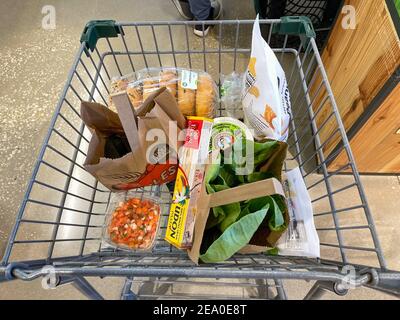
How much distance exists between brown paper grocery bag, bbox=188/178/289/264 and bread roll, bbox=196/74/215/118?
0.23 meters

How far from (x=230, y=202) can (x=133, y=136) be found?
23 cm

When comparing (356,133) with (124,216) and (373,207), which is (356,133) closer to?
(373,207)

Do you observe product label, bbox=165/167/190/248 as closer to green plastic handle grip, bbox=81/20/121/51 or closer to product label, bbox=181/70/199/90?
Answer: product label, bbox=181/70/199/90

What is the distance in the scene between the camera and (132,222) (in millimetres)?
744

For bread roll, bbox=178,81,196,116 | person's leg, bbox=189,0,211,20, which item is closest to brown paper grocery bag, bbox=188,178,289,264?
bread roll, bbox=178,81,196,116

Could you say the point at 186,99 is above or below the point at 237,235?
above

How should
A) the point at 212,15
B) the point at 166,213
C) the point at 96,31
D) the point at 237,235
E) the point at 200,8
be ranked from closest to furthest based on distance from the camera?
the point at 237,235
the point at 96,31
the point at 166,213
the point at 200,8
the point at 212,15

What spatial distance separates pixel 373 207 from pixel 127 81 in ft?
3.44

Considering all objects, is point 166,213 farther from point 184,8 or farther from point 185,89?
point 184,8

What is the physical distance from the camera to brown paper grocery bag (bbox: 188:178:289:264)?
1.73 feet

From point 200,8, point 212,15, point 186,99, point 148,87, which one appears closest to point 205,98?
point 186,99

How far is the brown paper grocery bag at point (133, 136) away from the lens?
1.98 ft

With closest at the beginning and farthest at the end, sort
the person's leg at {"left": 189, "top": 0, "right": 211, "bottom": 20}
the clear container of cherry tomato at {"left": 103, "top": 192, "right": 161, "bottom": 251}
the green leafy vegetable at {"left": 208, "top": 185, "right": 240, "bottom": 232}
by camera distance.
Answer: the green leafy vegetable at {"left": 208, "top": 185, "right": 240, "bottom": 232}, the clear container of cherry tomato at {"left": 103, "top": 192, "right": 161, "bottom": 251}, the person's leg at {"left": 189, "top": 0, "right": 211, "bottom": 20}

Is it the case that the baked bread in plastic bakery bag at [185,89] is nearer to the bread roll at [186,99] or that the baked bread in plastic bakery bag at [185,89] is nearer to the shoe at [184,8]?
the bread roll at [186,99]
